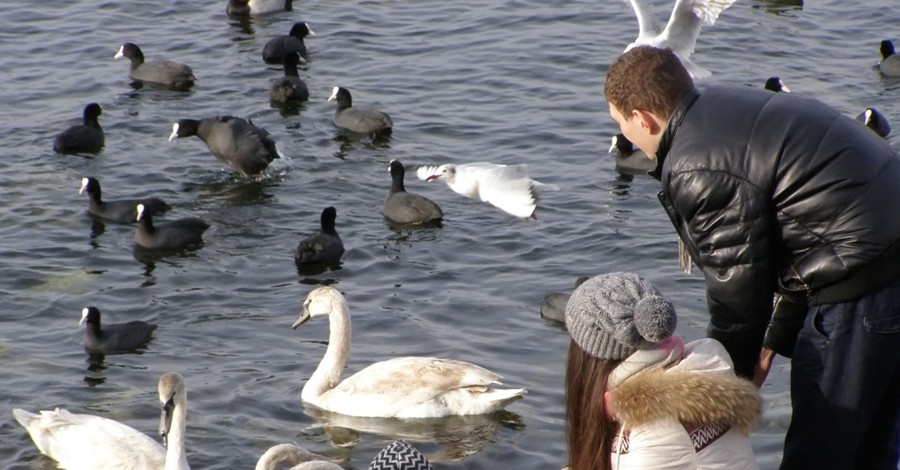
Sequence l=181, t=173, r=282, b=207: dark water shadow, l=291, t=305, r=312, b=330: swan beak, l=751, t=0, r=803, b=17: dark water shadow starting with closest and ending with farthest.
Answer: l=291, t=305, r=312, b=330: swan beak < l=181, t=173, r=282, b=207: dark water shadow < l=751, t=0, r=803, b=17: dark water shadow

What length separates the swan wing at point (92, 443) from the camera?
8039mm

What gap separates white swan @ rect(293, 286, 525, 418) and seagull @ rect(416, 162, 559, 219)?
3.41 m

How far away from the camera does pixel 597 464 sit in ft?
14.0

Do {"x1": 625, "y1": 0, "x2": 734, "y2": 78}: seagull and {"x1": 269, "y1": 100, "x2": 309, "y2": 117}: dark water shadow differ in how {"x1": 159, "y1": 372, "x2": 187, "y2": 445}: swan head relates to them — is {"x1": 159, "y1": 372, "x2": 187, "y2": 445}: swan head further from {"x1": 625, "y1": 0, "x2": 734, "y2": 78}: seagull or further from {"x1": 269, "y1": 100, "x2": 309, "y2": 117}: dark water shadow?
{"x1": 269, "y1": 100, "x2": 309, "y2": 117}: dark water shadow

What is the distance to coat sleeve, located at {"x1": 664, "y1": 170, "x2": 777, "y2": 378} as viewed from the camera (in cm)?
465

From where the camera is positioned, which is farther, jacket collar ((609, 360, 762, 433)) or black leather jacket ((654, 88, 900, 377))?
black leather jacket ((654, 88, 900, 377))

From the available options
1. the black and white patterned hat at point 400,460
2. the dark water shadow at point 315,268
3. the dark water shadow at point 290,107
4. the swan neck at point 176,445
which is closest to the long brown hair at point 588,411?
the black and white patterned hat at point 400,460

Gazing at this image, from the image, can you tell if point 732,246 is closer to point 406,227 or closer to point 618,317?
point 618,317

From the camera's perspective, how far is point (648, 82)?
4754 millimetres

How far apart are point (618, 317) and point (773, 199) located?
→ 0.97 metres

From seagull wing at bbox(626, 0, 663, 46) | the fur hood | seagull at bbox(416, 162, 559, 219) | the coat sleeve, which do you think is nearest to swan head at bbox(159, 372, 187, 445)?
the coat sleeve

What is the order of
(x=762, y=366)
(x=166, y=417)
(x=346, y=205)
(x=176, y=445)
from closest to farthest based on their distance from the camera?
(x=762, y=366), (x=176, y=445), (x=166, y=417), (x=346, y=205)

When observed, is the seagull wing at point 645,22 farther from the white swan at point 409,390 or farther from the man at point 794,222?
the man at point 794,222

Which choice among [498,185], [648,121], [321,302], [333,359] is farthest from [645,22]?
[648,121]
